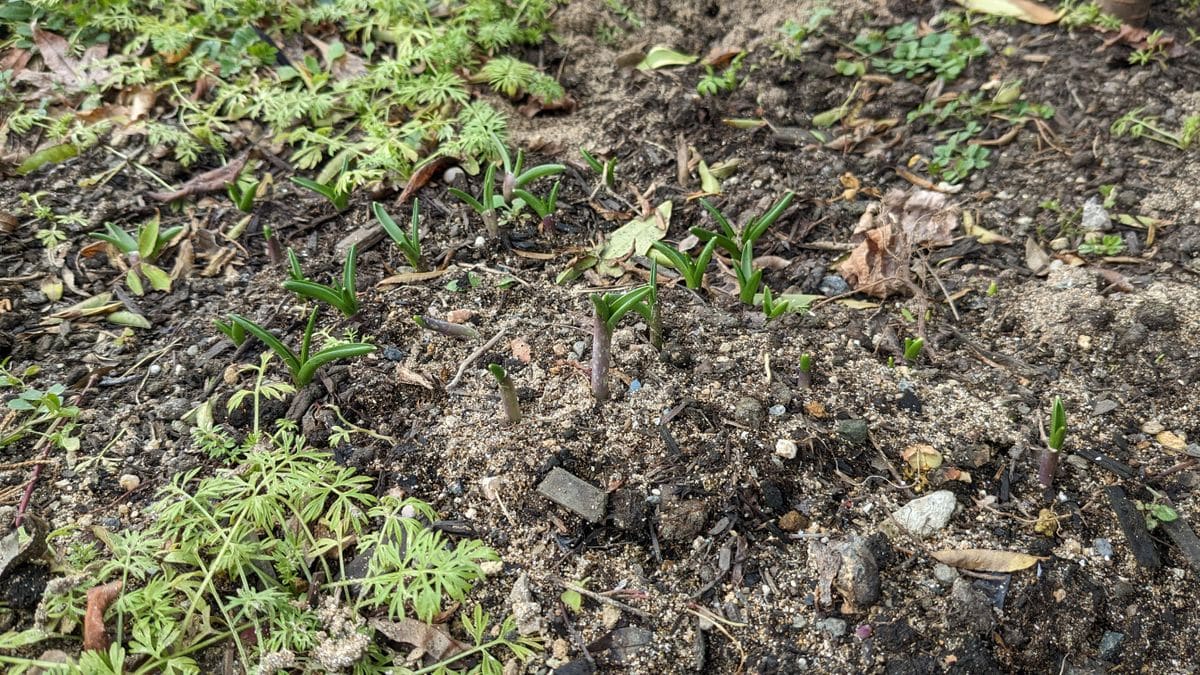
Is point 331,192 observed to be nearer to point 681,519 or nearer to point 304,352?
point 304,352

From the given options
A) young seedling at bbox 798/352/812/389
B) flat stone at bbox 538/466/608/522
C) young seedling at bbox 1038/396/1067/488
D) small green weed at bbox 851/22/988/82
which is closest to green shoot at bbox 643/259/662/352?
young seedling at bbox 798/352/812/389

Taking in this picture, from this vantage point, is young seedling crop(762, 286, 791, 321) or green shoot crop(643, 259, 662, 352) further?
young seedling crop(762, 286, 791, 321)

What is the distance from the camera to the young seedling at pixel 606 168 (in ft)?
10.2

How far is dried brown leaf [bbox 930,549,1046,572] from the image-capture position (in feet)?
6.59

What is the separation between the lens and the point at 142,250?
292cm

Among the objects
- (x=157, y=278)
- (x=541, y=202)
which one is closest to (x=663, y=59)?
(x=541, y=202)

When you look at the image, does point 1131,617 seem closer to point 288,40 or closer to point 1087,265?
point 1087,265

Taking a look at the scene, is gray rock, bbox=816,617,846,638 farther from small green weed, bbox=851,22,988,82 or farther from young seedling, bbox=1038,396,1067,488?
small green weed, bbox=851,22,988,82

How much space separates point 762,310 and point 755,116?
4.05 feet

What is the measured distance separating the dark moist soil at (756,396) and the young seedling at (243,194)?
69 mm

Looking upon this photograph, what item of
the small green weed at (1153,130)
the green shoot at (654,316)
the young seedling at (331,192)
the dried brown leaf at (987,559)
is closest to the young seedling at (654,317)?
the green shoot at (654,316)

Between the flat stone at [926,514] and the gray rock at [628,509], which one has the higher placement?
the flat stone at [926,514]

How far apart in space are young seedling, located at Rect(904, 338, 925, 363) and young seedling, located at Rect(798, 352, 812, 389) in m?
0.31

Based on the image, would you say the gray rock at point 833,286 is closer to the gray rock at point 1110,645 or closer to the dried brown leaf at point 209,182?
the gray rock at point 1110,645
